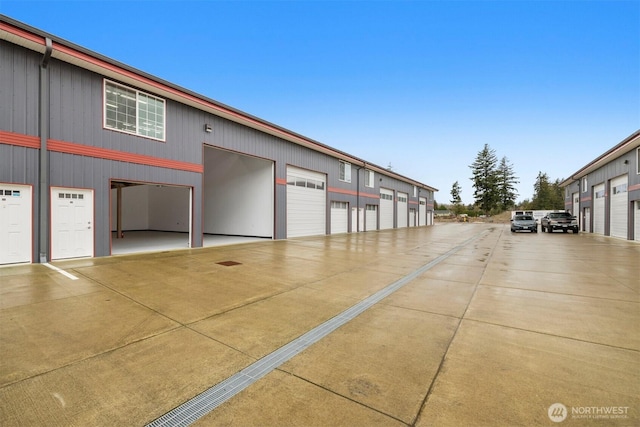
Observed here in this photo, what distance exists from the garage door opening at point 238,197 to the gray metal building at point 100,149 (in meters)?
0.09

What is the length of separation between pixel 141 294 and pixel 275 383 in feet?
12.9

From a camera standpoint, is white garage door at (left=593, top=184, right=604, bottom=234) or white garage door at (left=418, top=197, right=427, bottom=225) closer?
white garage door at (left=593, top=184, right=604, bottom=234)

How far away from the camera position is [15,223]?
7.48 meters

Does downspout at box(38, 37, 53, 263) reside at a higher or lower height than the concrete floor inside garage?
higher

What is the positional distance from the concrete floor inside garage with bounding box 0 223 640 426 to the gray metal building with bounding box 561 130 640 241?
15.8 m

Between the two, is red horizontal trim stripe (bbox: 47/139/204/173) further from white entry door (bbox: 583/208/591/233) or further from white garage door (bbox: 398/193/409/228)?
white entry door (bbox: 583/208/591/233)

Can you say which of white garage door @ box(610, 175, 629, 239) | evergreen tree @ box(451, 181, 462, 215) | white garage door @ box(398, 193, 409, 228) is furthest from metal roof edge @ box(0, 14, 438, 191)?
evergreen tree @ box(451, 181, 462, 215)

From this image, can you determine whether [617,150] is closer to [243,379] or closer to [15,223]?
A: [243,379]

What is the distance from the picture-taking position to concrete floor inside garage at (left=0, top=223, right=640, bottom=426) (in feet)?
6.63

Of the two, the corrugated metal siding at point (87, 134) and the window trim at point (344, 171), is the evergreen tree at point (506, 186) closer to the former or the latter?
the window trim at point (344, 171)

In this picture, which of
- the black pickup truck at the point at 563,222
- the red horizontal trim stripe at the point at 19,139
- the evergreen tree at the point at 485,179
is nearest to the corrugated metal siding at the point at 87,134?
the red horizontal trim stripe at the point at 19,139

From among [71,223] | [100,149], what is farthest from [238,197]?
[71,223]

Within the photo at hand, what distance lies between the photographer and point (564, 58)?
16484mm

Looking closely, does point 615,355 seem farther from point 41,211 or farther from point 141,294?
point 41,211
